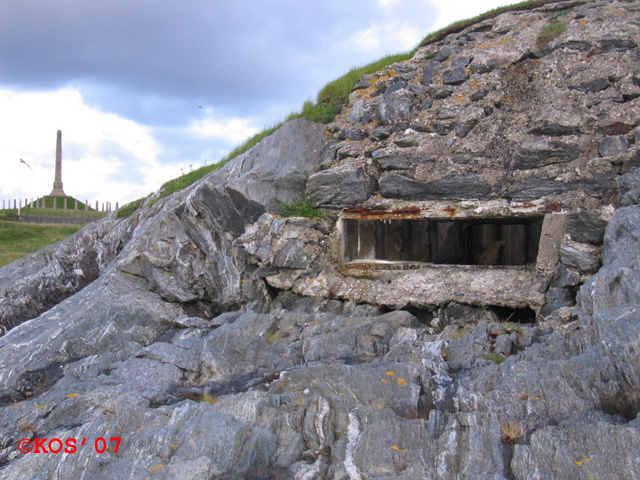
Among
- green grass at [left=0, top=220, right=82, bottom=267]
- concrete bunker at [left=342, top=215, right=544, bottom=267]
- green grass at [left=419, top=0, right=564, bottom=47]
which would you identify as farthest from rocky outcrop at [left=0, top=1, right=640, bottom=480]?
green grass at [left=0, top=220, right=82, bottom=267]

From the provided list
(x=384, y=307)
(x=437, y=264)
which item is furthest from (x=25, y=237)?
(x=437, y=264)

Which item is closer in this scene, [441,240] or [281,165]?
[281,165]

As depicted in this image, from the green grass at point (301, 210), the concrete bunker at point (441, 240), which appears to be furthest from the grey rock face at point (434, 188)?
the green grass at point (301, 210)

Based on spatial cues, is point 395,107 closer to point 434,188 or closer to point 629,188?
point 434,188

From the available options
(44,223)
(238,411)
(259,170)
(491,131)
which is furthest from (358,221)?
(44,223)

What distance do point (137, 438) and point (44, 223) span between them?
86.8 feet

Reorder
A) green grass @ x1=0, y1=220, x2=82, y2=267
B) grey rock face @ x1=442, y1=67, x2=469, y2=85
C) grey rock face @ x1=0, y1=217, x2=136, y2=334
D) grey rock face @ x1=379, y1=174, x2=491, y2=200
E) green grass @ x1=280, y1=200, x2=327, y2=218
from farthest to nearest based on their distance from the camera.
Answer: green grass @ x1=0, y1=220, x2=82, y2=267
grey rock face @ x1=0, y1=217, x2=136, y2=334
grey rock face @ x1=442, y1=67, x2=469, y2=85
green grass @ x1=280, y1=200, x2=327, y2=218
grey rock face @ x1=379, y1=174, x2=491, y2=200

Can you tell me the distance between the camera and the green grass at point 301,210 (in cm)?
984

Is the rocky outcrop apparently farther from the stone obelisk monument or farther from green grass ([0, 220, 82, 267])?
the stone obelisk monument

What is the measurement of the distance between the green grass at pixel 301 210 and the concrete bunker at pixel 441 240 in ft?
1.96

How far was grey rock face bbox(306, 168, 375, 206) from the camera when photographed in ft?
31.1

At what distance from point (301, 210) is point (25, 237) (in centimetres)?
1950

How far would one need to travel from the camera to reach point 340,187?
9.66m

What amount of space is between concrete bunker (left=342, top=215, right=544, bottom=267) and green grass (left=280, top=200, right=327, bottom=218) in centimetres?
60
